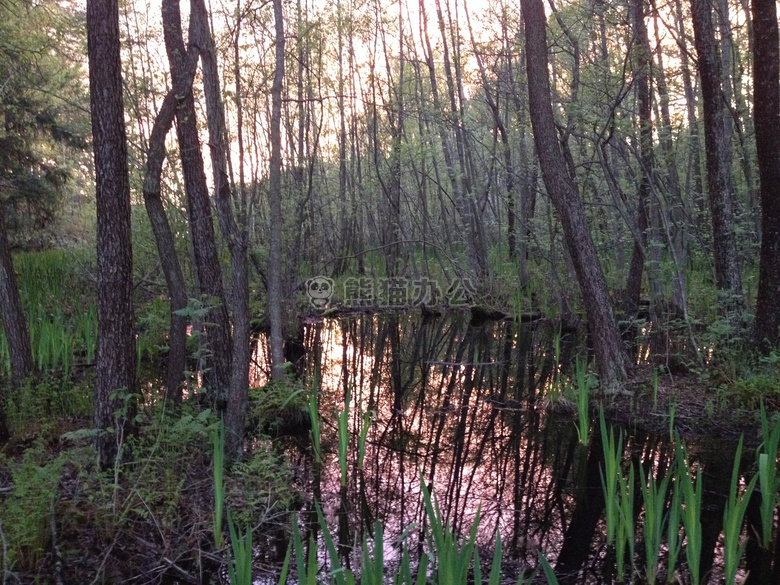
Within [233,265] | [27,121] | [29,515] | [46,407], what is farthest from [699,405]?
[27,121]

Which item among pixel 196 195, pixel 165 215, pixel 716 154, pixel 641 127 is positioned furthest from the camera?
pixel 641 127

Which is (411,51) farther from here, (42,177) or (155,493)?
(155,493)

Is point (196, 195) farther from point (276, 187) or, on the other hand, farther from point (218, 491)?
point (218, 491)

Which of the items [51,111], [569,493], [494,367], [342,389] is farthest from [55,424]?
[51,111]

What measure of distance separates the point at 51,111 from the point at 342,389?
780 cm

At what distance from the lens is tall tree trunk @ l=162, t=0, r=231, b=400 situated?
5285 millimetres

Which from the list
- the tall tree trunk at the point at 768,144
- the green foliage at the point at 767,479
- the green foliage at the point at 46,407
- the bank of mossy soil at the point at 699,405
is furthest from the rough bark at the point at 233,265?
the tall tree trunk at the point at 768,144

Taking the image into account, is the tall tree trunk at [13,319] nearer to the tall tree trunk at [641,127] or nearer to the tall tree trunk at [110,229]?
the tall tree trunk at [110,229]

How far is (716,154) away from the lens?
237 inches

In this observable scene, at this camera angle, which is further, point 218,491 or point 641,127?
point 641,127

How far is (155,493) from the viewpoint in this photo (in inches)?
148

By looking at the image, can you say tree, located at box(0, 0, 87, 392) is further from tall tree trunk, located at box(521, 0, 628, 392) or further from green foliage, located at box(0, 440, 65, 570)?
tall tree trunk, located at box(521, 0, 628, 392)

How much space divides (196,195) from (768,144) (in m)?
5.16

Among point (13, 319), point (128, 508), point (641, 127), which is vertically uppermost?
point (641, 127)
